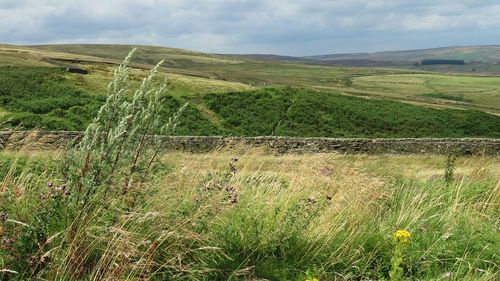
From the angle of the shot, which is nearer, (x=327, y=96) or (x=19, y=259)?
(x=19, y=259)

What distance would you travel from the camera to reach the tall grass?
3.92 meters

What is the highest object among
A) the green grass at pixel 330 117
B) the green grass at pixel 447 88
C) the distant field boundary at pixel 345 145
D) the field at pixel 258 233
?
the field at pixel 258 233

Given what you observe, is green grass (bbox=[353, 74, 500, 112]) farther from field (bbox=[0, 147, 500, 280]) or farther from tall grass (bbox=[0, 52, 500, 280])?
tall grass (bbox=[0, 52, 500, 280])

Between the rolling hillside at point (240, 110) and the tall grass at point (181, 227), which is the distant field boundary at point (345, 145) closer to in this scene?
the rolling hillside at point (240, 110)

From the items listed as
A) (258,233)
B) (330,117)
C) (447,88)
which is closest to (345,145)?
(258,233)

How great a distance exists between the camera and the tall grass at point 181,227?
392 cm

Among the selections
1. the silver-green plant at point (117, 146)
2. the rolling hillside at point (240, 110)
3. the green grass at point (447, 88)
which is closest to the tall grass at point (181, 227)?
the silver-green plant at point (117, 146)

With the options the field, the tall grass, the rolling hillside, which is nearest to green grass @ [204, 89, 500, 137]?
the rolling hillside

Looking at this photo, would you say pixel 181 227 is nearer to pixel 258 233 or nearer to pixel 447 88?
pixel 258 233

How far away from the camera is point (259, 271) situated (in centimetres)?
446

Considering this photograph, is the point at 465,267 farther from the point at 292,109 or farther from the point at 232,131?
the point at 292,109

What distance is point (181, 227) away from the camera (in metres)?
4.31

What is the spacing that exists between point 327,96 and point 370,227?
4671 centimetres

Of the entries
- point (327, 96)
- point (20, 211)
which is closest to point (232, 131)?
point (327, 96)
